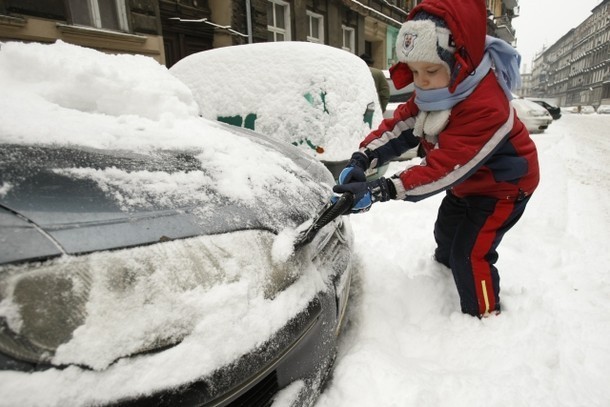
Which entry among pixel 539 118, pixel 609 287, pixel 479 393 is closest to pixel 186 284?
pixel 479 393

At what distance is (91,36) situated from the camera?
19.9 ft

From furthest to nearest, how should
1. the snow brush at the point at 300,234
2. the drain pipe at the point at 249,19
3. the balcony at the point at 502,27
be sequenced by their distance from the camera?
the balcony at the point at 502,27 → the drain pipe at the point at 249,19 → the snow brush at the point at 300,234

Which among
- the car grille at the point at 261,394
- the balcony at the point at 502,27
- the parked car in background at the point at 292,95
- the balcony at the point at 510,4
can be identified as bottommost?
the car grille at the point at 261,394

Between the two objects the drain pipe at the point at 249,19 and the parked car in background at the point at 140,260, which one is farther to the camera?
the drain pipe at the point at 249,19

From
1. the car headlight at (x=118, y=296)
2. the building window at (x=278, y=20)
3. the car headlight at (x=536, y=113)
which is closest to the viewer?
the car headlight at (x=118, y=296)

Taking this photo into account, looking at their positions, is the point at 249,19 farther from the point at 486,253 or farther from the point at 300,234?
the point at 300,234

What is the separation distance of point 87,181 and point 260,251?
469 millimetres

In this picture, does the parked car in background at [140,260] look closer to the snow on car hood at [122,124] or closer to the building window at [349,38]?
the snow on car hood at [122,124]

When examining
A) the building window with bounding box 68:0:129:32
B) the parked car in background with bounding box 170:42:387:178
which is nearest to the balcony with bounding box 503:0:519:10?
the building window with bounding box 68:0:129:32

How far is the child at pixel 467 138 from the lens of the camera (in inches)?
56.8

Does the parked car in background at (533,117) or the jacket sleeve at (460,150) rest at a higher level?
the jacket sleeve at (460,150)

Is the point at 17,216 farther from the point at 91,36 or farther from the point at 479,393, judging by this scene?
the point at 91,36

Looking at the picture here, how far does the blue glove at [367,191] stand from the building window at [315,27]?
1145cm

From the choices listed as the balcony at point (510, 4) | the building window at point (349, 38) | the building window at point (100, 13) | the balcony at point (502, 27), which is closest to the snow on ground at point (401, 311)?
the building window at point (100, 13)
